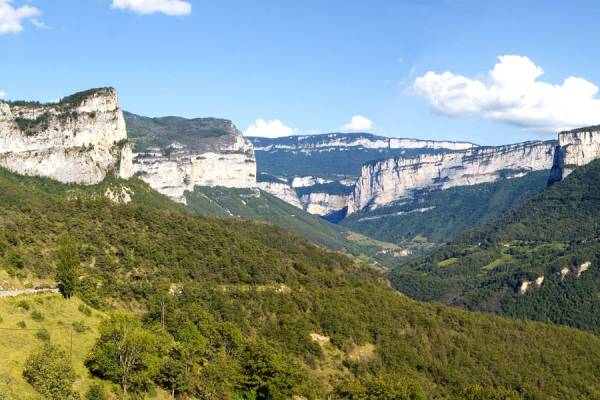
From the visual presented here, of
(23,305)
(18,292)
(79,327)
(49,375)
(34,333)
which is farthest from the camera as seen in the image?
(18,292)

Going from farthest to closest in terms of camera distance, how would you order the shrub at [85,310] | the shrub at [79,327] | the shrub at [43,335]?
the shrub at [85,310] → the shrub at [79,327] → the shrub at [43,335]

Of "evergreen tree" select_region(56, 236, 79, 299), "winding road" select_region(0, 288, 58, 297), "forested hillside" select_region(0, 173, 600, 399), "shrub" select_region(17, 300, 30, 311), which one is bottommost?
"forested hillside" select_region(0, 173, 600, 399)

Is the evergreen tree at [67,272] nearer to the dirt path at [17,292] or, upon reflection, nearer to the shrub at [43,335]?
the dirt path at [17,292]

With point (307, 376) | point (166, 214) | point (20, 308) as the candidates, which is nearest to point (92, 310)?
point (20, 308)

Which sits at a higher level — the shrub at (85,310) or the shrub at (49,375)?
the shrub at (85,310)

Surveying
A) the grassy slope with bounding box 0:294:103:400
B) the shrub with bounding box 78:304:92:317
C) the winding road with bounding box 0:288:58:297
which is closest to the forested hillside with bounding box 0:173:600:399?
the grassy slope with bounding box 0:294:103:400

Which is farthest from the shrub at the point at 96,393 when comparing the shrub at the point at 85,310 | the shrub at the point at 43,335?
the shrub at the point at 85,310

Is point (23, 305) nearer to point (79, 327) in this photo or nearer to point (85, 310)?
point (79, 327)

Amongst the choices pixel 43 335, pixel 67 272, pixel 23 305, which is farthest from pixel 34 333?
pixel 67 272

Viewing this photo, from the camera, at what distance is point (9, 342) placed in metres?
75.1

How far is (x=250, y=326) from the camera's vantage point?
121m

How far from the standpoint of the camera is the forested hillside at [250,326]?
8938 cm

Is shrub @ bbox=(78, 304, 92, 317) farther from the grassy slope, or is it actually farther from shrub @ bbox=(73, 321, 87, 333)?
shrub @ bbox=(73, 321, 87, 333)

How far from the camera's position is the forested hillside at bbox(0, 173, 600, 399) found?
89.4 meters
